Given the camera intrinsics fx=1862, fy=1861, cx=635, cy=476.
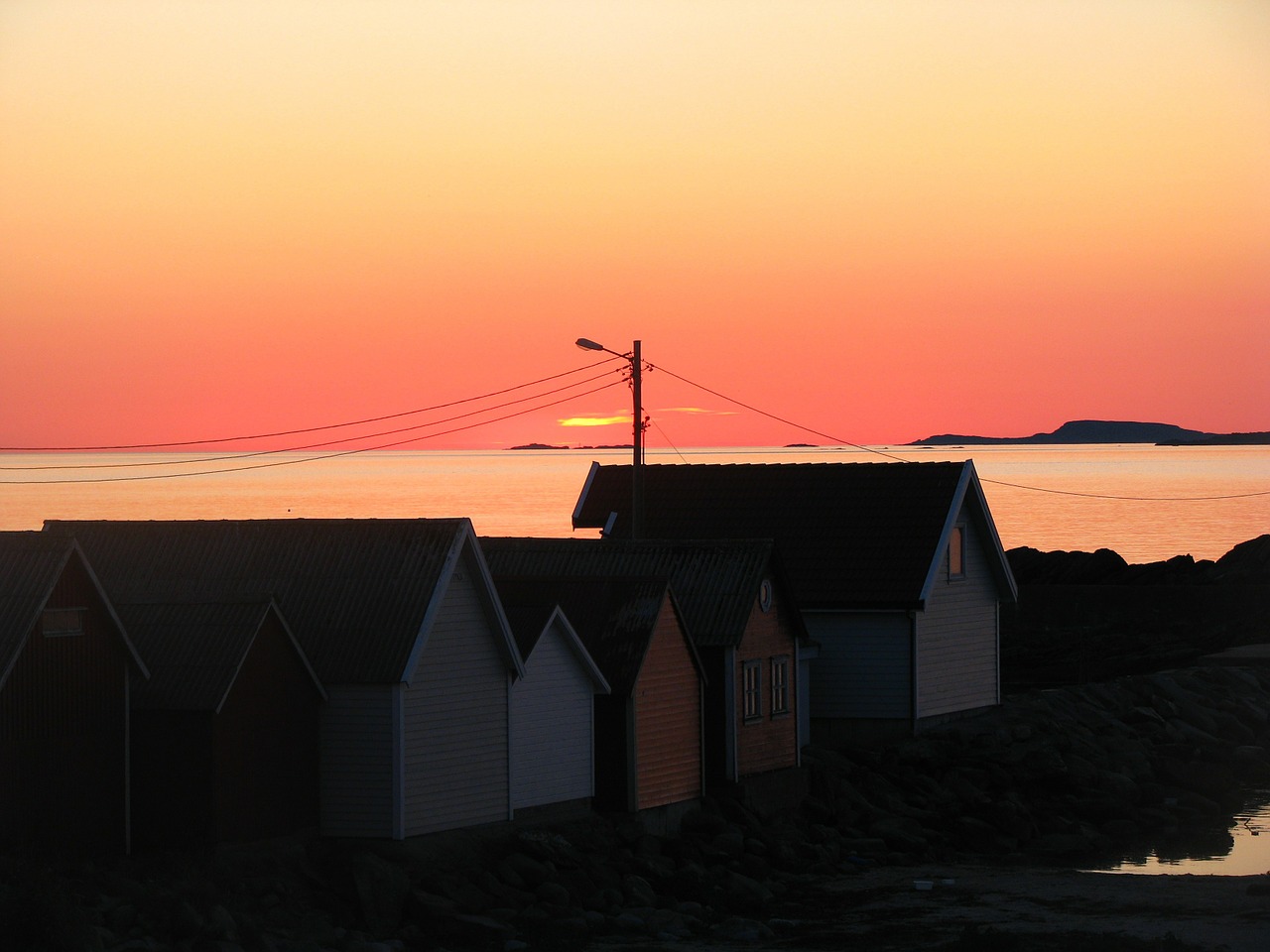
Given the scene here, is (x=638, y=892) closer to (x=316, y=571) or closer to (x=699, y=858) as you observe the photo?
(x=699, y=858)

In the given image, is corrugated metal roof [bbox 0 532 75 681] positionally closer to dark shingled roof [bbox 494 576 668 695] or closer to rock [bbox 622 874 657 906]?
dark shingled roof [bbox 494 576 668 695]

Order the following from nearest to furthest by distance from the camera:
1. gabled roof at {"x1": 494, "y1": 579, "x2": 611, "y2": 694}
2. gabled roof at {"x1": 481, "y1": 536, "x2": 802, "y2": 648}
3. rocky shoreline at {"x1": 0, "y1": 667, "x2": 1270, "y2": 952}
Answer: rocky shoreline at {"x1": 0, "y1": 667, "x2": 1270, "y2": 952}
gabled roof at {"x1": 494, "y1": 579, "x2": 611, "y2": 694}
gabled roof at {"x1": 481, "y1": 536, "x2": 802, "y2": 648}

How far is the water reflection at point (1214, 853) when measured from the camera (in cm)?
3072

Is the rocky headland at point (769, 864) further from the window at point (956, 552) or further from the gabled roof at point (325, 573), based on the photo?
the window at point (956, 552)

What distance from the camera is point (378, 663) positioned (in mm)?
24312

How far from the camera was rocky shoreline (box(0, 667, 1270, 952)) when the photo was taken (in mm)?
20609

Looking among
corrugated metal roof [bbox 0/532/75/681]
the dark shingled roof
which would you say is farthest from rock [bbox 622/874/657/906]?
corrugated metal roof [bbox 0/532/75/681]

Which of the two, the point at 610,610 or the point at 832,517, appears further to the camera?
the point at 832,517

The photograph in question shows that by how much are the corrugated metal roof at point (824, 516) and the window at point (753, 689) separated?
4136mm

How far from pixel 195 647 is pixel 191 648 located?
0.17 ft

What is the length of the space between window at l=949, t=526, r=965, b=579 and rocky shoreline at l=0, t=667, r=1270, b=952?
10.4 ft

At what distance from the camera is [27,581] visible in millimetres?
21750

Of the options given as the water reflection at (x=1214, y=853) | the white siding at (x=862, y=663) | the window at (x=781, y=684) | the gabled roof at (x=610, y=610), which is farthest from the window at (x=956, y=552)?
the gabled roof at (x=610, y=610)

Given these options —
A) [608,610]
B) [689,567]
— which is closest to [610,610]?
[608,610]
